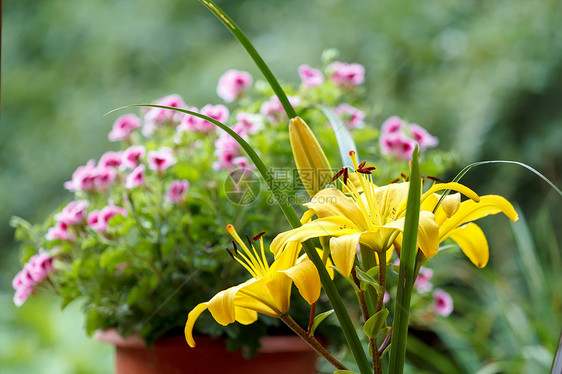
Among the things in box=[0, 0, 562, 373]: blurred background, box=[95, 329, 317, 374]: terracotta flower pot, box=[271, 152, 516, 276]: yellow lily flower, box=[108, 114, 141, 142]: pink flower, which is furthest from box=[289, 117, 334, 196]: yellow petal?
box=[0, 0, 562, 373]: blurred background

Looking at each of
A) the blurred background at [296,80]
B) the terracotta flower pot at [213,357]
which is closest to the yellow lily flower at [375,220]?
the terracotta flower pot at [213,357]

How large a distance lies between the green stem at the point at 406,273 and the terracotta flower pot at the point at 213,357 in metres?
0.21

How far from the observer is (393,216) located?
0.35 meters

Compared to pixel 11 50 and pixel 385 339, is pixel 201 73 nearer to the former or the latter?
pixel 11 50

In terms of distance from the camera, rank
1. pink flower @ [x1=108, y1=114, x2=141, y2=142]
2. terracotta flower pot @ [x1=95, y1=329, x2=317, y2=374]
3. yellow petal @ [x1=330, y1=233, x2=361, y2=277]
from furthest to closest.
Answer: pink flower @ [x1=108, y1=114, x2=141, y2=142] → terracotta flower pot @ [x1=95, y1=329, x2=317, y2=374] → yellow petal @ [x1=330, y1=233, x2=361, y2=277]

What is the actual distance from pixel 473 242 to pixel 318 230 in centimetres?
11

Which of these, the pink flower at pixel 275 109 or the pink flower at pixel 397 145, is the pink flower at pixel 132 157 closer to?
the pink flower at pixel 275 109

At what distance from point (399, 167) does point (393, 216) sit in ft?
1.00

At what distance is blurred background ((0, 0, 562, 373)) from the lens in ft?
4.30

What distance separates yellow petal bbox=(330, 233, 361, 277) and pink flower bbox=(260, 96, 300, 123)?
1.20 ft

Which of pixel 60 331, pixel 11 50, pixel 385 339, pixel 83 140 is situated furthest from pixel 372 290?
pixel 11 50

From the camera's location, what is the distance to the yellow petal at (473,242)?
0.35 meters

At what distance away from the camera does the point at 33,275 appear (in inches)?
22.0

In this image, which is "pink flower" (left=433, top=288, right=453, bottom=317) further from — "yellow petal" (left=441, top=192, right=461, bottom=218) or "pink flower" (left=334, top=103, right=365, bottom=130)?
"yellow petal" (left=441, top=192, right=461, bottom=218)
